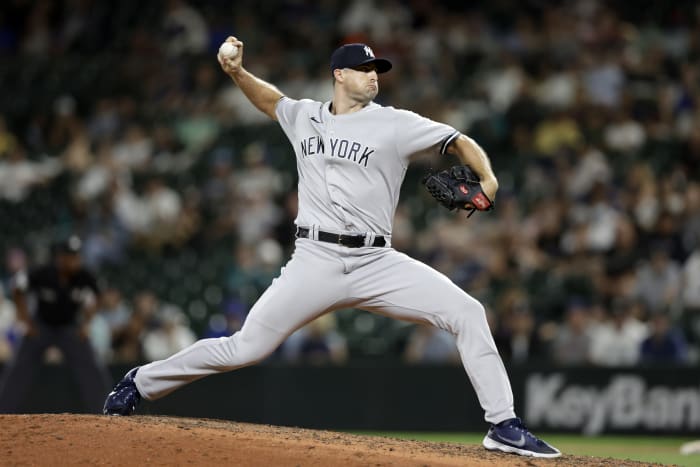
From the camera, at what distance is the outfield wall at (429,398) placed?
11.3 metres

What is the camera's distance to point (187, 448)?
17.0 ft

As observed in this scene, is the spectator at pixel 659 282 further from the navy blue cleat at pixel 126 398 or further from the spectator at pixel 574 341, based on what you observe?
the navy blue cleat at pixel 126 398

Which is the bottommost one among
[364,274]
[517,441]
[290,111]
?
[517,441]

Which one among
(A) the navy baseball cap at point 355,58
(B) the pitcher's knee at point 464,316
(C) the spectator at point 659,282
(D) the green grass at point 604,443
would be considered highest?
(A) the navy baseball cap at point 355,58

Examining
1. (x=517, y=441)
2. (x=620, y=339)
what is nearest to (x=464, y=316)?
(x=517, y=441)

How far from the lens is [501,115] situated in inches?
538

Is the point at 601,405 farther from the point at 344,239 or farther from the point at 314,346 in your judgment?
the point at 344,239

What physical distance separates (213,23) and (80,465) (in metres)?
11.2

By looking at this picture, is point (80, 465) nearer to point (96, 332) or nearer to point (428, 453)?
point (428, 453)

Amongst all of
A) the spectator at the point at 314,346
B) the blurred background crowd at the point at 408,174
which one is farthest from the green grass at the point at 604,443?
the spectator at the point at 314,346

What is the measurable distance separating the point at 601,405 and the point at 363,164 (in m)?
6.71

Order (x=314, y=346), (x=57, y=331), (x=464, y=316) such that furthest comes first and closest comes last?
(x=314, y=346) < (x=57, y=331) < (x=464, y=316)

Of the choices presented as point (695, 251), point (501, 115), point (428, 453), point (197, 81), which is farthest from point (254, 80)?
point (197, 81)

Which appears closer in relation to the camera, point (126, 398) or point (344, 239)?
point (344, 239)
